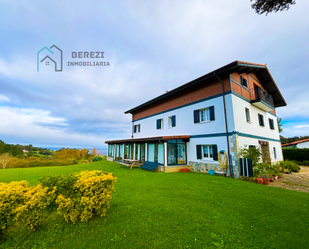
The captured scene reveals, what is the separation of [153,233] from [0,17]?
11552 mm

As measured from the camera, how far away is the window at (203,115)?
10655 mm

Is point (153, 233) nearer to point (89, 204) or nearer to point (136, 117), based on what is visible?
point (89, 204)

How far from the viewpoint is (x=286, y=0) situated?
384 centimetres

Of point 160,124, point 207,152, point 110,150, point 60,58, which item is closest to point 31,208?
point 207,152

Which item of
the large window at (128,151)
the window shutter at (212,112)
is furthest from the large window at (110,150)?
the window shutter at (212,112)

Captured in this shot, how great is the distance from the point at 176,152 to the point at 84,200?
9.28m

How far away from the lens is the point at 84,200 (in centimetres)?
308

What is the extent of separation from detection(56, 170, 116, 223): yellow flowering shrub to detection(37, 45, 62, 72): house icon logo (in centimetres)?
989

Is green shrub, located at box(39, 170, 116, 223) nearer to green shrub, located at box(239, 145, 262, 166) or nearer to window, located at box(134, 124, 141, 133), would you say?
green shrub, located at box(239, 145, 262, 166)

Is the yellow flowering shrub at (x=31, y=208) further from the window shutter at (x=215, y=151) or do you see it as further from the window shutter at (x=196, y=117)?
the window shutter at (x=196, y=117)

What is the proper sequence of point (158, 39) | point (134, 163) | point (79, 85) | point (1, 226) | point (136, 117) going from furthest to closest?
point (136, 117) < point (134, 163) < point (79, 85) < point (158, 39) < point (1, 226)

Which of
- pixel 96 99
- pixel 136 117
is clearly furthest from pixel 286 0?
pixel 136 117

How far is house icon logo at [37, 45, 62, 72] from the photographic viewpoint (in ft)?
30.8

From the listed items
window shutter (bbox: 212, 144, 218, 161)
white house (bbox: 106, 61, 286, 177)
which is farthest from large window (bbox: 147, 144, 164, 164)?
window shutter (bbox: 212, 144, 218, 161)
